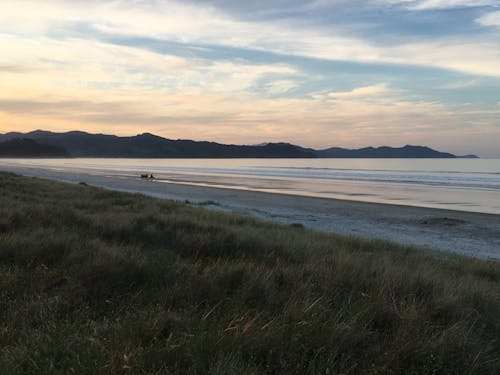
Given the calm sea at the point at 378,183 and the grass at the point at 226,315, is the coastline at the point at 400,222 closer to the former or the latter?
the calm sea at the point at 378,183

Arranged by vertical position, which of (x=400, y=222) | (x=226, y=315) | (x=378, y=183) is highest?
(x=226, y=315)

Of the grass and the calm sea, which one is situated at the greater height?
the grass

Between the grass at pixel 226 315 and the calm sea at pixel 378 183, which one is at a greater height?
the grass at pixel 226 315

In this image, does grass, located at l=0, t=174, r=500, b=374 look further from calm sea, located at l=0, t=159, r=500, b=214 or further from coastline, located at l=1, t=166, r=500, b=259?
calm sea, located at l=0, t=159, r=500, b=214

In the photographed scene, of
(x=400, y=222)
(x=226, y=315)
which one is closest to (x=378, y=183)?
(x=400, y=222)

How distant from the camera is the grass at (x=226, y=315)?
2.98 metres

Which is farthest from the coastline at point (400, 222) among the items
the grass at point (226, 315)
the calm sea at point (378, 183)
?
the grass at point (226, 315)

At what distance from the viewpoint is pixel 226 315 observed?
3818 mm

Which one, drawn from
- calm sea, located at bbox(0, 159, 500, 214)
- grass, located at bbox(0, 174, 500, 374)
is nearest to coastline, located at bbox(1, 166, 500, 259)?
calm sea, located at bbox(0, 159, 500, 214)

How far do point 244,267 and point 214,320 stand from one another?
183cm

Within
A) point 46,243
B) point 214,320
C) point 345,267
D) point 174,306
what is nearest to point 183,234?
point 46,243

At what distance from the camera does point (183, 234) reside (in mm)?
8211

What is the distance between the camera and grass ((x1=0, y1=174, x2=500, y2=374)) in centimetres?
298

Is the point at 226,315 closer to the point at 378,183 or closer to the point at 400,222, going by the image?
the point at 400,222
